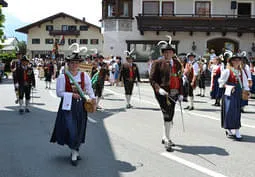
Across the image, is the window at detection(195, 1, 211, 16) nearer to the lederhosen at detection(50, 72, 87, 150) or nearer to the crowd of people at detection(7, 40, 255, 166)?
the crowd of people at detection(7, 40, 255, 166)

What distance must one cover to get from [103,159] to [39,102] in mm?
9092

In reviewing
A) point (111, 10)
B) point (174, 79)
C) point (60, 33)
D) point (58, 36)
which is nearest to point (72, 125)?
point (174, 79)

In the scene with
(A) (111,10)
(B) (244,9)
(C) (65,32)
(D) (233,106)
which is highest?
(C) (65,32)

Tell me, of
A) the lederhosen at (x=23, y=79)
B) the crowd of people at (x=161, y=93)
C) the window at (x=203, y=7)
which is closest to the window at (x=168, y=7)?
the window at (x=203, y=7)

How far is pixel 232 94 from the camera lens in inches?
316

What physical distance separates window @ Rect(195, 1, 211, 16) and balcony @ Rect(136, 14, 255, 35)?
865mm

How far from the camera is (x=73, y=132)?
19.6 ft

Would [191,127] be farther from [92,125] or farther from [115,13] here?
[115,13]

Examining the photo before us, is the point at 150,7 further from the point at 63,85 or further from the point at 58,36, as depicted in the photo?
the point at 58,36

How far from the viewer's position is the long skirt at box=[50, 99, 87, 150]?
6.00 metres

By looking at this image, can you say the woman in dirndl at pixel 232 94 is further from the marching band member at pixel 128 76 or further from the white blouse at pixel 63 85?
the marching band member at pixel 128 76

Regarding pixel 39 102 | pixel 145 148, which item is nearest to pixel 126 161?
pixel 145 148

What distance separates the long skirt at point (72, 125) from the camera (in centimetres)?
600

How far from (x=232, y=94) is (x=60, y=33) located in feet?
190
